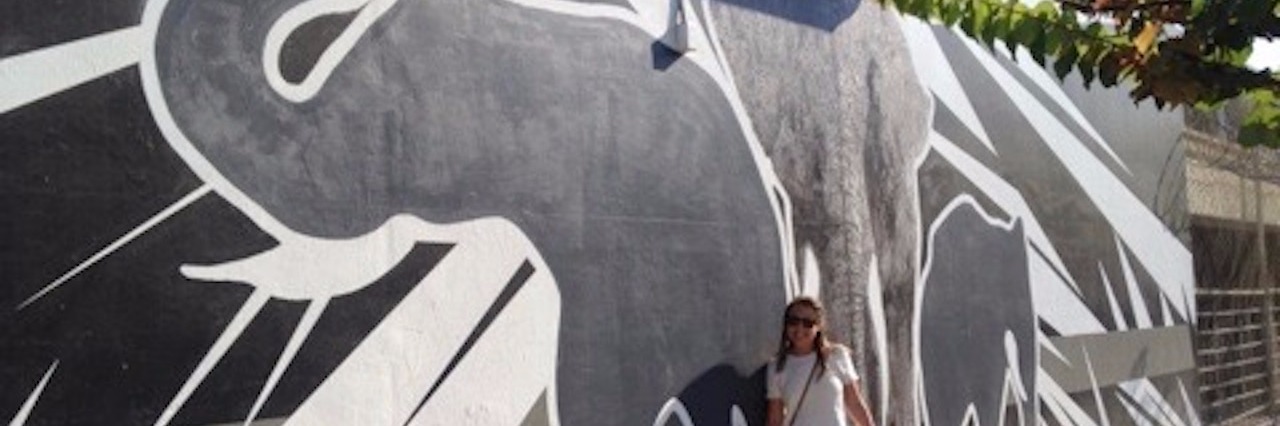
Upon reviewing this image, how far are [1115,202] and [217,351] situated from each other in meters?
7.13

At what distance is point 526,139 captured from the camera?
498 cm

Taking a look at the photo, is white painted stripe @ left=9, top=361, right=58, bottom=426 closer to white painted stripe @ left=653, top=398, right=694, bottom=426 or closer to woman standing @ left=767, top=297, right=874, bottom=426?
white painted stripe @ left=653, top=398, right=694, bottom=426

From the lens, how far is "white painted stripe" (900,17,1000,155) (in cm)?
741

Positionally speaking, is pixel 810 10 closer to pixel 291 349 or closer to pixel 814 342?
pixel 814 342

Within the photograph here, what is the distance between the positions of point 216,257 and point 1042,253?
576cm

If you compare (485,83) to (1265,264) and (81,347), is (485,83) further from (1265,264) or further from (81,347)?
(1265,264)

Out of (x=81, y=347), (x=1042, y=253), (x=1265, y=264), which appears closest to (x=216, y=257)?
(x=81, y=347)

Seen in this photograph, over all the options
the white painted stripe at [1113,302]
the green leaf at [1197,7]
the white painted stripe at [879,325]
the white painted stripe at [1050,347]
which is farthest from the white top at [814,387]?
the white painted stripe at [1113,302]

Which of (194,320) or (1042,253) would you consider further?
(1042,253)

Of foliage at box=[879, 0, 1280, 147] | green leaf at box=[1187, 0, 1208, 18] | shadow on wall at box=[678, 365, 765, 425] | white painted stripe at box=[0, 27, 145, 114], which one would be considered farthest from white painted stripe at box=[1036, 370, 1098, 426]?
white painted stripe at box=[0, 27, 145, 114]

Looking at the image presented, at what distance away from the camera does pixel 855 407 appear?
6.00 metres

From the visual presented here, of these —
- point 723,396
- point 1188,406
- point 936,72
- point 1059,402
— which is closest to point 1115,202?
point 1059,402

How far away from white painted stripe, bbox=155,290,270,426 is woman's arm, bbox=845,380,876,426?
8.89 feet

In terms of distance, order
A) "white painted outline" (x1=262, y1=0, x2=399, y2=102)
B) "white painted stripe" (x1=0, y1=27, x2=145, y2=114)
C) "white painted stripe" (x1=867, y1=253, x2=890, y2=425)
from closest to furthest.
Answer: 1. "white painted stripe" (x1=0, y1=27, x2=145, y2=114)
2. "white painted outline" (x1=262, y1=0, x2=399, y2=102)
3. "white painted stripe" (x1=867, y1=253, x2=890, y2=425)
